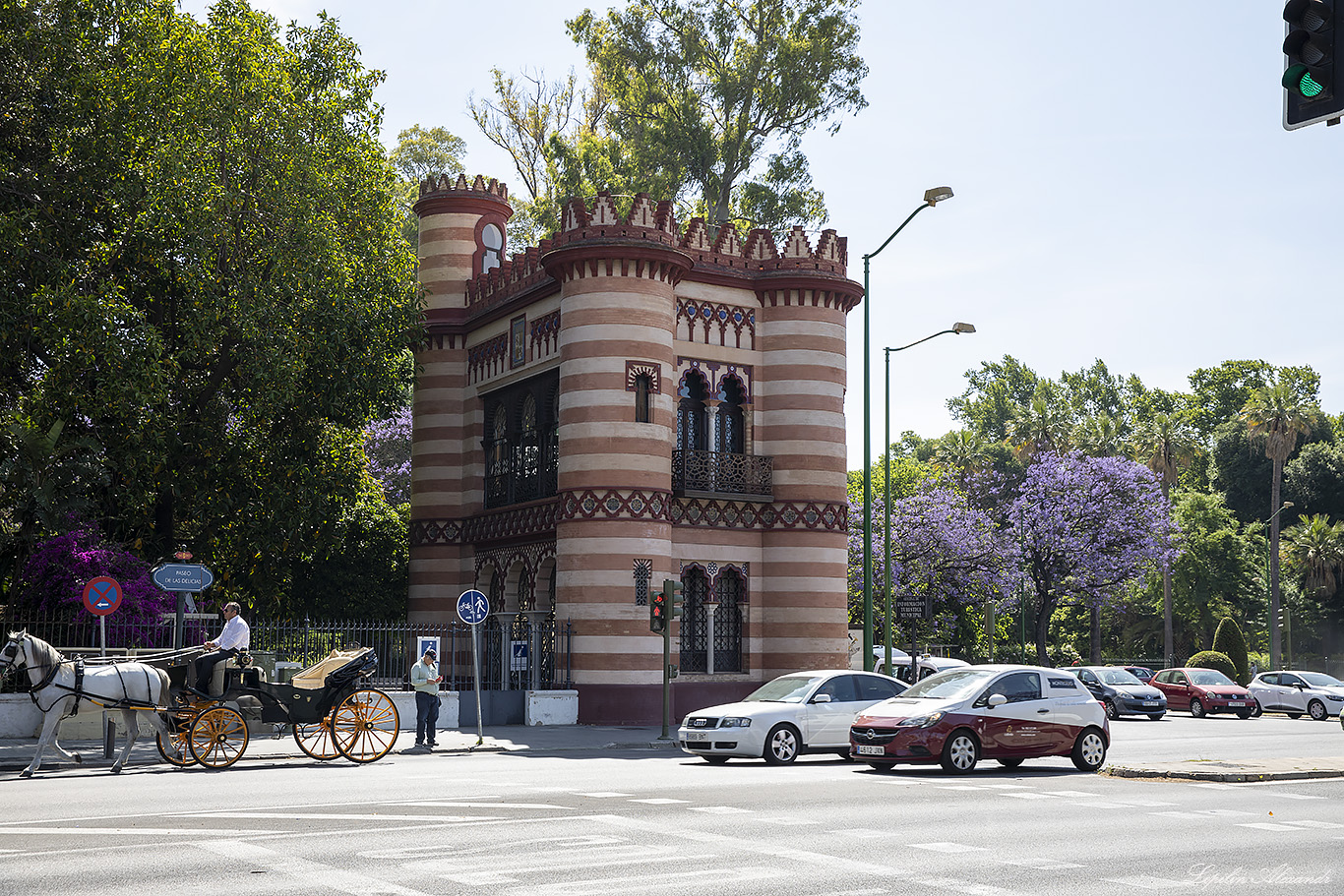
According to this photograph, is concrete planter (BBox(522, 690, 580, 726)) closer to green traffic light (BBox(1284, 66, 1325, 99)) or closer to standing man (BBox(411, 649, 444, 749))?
standing man (BBox(411, 649, 444, 749))

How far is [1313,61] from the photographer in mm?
8570

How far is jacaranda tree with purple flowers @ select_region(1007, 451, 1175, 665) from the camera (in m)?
50.8

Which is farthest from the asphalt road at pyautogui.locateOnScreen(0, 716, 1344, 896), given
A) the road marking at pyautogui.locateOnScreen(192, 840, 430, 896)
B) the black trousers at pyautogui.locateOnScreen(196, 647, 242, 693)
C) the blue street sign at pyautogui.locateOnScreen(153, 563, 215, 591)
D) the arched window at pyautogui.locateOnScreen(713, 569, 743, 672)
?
the arched window at pyautogui.locateOnScreen(713, 569, 743, 672)

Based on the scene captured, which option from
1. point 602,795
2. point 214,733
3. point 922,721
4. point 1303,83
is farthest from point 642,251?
point 1303,83

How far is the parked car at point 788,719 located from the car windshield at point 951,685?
147 centimetres

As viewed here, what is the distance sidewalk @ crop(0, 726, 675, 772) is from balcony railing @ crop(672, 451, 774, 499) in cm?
559

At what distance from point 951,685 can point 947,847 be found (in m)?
8.60

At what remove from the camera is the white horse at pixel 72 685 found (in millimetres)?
17203

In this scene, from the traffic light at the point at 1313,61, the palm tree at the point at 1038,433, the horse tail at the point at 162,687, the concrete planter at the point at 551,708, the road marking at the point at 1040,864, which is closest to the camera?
the traffic light at the point at 1313,61

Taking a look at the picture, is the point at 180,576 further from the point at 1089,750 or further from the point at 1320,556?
the point at 1320,556

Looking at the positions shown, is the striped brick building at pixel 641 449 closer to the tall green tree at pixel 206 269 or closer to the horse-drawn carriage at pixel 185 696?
the tall green tree at pixel 206 269

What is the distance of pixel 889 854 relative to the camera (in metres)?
10.2

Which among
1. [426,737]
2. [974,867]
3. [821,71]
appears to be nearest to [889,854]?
[974,867]

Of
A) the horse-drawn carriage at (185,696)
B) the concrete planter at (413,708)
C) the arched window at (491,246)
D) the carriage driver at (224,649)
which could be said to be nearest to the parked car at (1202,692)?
the concrete planter at (413,708)
